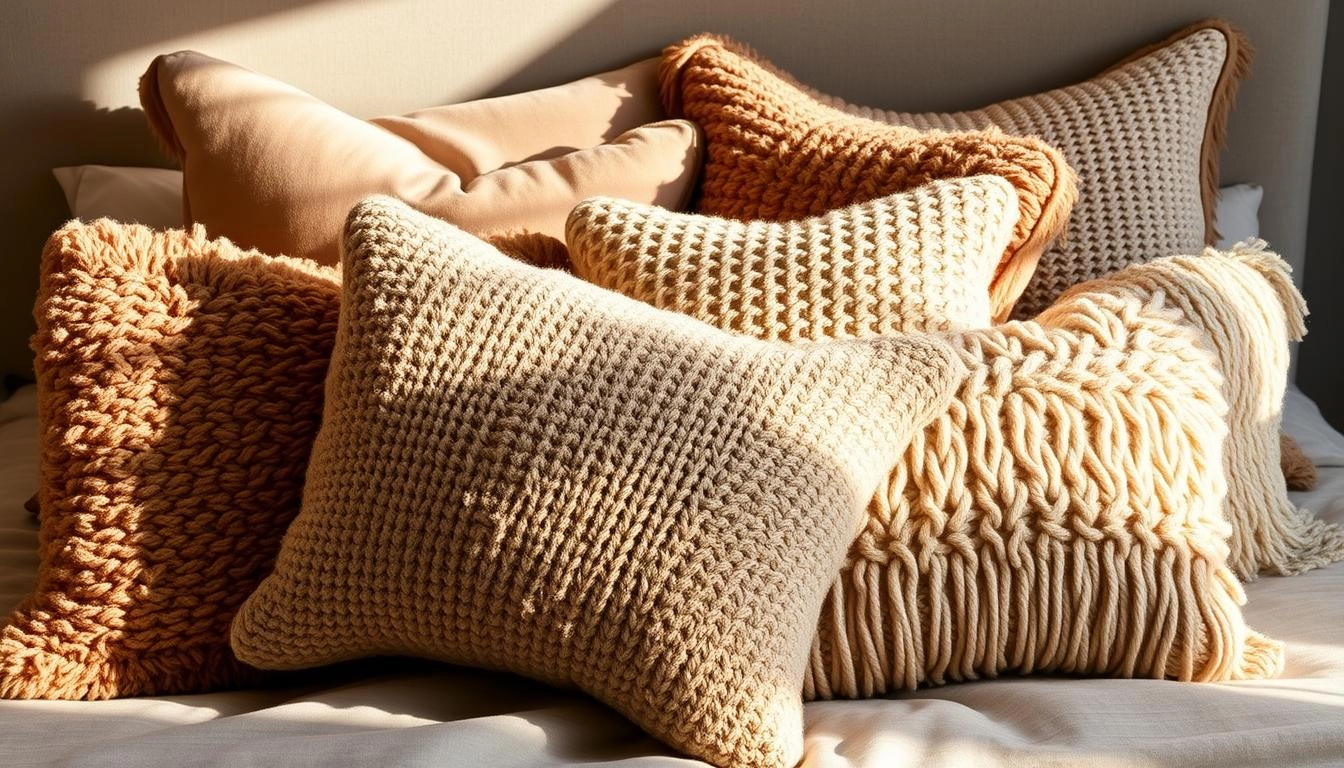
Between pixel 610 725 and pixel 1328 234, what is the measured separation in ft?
5.09

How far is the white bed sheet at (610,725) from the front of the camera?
27.8 inches

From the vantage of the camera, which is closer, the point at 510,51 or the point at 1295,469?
the point at 1295,469

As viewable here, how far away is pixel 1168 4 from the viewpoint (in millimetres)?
1452

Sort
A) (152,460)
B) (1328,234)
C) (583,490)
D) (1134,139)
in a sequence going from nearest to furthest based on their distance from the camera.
Result: 1. (583,490)
2. (152,460)
3. (1134,139)
4. (1328,234)

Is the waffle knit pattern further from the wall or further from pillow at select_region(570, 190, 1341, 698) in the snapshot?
the wall

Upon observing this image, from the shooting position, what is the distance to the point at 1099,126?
1.29 meters

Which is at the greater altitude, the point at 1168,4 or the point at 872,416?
the point at 1168,4

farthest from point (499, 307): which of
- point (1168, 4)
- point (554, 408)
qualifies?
point (1168, 4)

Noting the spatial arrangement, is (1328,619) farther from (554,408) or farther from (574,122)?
(574,122)

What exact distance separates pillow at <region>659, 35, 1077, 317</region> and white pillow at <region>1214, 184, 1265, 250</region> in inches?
17.6

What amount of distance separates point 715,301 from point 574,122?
463mm

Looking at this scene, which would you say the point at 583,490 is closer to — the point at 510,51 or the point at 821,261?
the point at 821,261

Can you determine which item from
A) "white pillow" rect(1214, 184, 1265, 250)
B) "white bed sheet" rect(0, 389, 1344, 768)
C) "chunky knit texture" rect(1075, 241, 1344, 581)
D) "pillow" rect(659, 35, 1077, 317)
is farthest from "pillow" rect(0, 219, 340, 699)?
"white pillow" rect(1214, 184, 1265, 250)

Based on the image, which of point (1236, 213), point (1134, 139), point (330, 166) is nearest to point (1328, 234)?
point (1236, 213)
